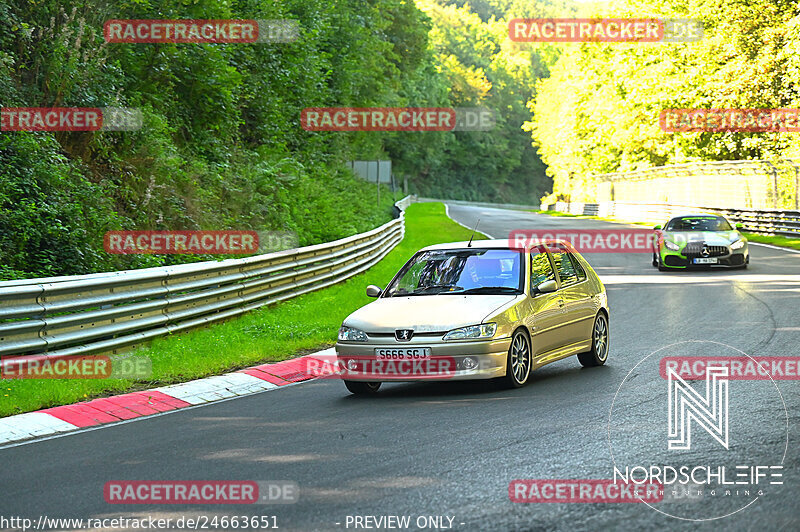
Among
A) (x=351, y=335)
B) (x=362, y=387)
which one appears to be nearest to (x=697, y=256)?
(x=362, y=387)

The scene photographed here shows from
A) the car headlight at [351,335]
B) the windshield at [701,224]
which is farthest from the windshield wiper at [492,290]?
the windshield at [701,224]

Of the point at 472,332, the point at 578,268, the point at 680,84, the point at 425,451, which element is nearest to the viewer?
the point at 425,451

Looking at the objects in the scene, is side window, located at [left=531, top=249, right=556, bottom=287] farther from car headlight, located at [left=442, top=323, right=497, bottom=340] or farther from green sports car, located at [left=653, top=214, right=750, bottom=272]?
green sports car, located at [left=653, top=214, right=750, bottom=272]

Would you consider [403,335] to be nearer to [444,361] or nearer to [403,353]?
[403,353]

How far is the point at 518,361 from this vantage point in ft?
31.7

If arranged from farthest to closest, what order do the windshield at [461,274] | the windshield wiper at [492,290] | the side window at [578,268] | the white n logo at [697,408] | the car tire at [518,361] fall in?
the side window at [578,268]
the windshield at [461,274]
the windshield wiper at [492,290]
the car tire at [518,361]
the white n logo at [697,408]

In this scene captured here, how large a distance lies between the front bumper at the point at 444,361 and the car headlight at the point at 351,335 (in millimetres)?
108

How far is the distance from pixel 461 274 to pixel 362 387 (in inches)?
66.9

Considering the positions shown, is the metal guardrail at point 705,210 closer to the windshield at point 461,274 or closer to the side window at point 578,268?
the side window at point 578,268

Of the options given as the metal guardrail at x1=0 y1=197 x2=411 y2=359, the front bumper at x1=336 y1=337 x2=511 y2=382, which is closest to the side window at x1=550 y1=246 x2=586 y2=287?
the front bumper at x1=336 y1=337 x2=511 y2=382

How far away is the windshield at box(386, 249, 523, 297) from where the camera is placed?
10310 mm

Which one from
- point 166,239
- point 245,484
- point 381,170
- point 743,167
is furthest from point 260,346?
point 743,167

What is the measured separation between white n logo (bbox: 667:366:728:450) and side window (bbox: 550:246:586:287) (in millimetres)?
1482

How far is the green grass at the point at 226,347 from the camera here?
9.24 meters
